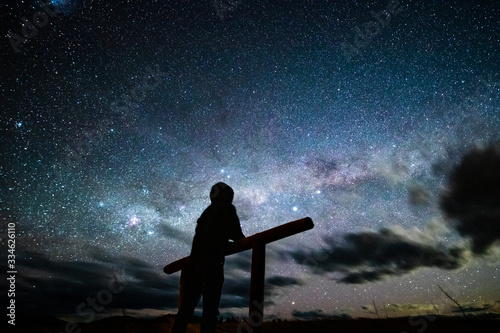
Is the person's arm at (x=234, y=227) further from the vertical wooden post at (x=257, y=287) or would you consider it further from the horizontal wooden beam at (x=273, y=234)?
the vertical wooden post at (x=257, y=287)

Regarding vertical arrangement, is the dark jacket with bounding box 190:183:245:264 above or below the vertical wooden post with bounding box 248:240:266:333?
above

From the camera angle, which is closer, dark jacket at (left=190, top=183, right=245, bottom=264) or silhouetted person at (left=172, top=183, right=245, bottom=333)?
silhouetted person at (left=172, top=183, right=245, bottom=333)

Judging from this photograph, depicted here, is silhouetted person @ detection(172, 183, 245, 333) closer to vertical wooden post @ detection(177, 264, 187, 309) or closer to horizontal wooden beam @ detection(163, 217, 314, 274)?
horizontal wooden beam @ detection(163, 217, 314, 274)

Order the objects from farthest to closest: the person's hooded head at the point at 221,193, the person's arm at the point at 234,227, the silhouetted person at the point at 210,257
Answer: the person's hooded head at the point at 221,193 < the person's arm at the point at 234,227 < the silhouetted person at the point at 210,257

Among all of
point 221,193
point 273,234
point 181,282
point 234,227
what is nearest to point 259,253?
point 273,234

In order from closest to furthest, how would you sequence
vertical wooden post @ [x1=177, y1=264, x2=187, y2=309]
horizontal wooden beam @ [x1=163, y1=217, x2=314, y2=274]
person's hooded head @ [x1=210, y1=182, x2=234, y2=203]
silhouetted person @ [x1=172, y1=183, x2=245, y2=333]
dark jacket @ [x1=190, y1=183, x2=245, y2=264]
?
horizontal wooden beam @ [x1=163, y1=217, x2=314, y2=274] < silhouetted person @ [x1=172, y1=183, x2=245, y2=333] < dark jacket @ [x1=190, y1=183, x2=245, y2=264] < person's hooded head @ [x1=210, y1=182, x2=234, y2=203] < vertical wooden post @ [x1=177, y1=264, x2=187, y2=309]

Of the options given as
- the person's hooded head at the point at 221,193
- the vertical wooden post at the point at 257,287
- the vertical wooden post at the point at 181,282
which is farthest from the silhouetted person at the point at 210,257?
the vertical wooden post at the point at 181,282

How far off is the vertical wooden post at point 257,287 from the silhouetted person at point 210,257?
401 millimetres

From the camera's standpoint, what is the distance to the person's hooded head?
3.52 m

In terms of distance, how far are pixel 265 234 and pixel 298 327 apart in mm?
3073

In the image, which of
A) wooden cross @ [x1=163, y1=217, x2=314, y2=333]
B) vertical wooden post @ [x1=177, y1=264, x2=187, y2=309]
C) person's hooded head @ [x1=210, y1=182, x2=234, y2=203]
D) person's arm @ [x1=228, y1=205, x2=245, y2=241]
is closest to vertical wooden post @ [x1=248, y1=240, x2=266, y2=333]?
wooden cross @ [x1=163, y1=217, x2=314, y2=333]

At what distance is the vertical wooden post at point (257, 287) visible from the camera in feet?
8.82

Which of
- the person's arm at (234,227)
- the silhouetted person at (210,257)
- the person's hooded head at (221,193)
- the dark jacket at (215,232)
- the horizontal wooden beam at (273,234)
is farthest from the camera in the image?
the person's hooded head at (221,193)

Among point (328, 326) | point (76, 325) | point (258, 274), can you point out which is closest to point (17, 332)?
point (76, 325)
